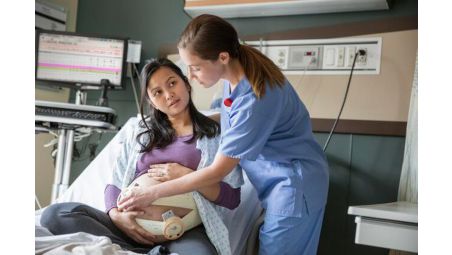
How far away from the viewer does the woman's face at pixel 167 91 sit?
160cm

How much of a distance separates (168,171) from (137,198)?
0.47ft

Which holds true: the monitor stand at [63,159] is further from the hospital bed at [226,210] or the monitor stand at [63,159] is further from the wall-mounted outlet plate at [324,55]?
the wall-mounted outlet plate at [324,55]

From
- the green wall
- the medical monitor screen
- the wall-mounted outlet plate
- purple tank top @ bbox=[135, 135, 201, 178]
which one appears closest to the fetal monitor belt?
purple tank top @ bbox=[135, 135, 201, 178]

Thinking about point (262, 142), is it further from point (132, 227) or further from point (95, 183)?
point (95, 183)

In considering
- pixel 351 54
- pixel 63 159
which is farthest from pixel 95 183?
pixel 351 54

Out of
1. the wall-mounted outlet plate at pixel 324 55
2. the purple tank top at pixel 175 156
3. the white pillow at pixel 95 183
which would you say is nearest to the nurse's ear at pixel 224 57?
the purple tank top at pixel 175 156

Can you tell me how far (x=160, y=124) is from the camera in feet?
5.49

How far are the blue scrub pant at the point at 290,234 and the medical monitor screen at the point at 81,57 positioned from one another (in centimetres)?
145

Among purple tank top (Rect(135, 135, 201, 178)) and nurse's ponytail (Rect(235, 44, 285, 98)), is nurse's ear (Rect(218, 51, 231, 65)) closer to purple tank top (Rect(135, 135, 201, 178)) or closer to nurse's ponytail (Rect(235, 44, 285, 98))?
nurse's ponytail (Rect(235, 44, 285, 98))

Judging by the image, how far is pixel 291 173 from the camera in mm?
1424
